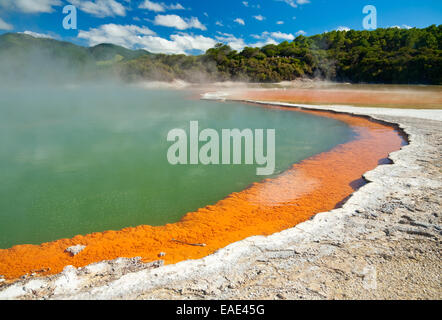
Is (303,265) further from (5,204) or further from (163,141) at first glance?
(163,141)

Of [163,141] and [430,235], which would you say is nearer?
[430,235]

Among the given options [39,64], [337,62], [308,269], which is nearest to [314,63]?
[337,62]

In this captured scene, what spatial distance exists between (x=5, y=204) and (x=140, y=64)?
58294 millimetres

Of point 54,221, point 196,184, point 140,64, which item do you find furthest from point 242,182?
point 140,64

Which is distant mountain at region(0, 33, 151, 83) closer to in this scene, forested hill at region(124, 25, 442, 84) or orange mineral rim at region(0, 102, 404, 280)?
forested hill at region(124, 25, 442, 84)

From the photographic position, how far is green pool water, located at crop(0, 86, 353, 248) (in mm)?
5070

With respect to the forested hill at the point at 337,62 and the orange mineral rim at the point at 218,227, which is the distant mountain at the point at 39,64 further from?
the orange mineral rim at the point at 218,227

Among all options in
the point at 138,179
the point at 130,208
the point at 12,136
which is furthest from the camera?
the point at 12,136

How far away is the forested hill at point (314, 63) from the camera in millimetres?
50038

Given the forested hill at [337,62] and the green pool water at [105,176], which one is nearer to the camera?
the green pool water at [105,176]

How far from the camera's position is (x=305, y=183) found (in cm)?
640

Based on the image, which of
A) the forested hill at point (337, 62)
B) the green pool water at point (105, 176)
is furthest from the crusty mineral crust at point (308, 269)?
the forested hill at point (337, 62)

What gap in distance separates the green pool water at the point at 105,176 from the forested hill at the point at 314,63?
4459 centimetres

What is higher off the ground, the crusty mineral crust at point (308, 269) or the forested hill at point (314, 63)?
the forested hill at point (314, 63)
